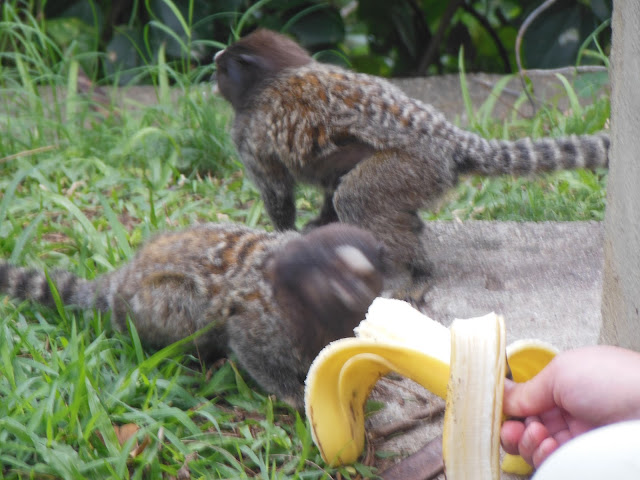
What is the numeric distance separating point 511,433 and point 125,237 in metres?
2.57

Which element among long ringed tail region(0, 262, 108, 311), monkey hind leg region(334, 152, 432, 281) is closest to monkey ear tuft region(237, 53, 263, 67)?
monkey hind leg region(334, 152, 432, 281)

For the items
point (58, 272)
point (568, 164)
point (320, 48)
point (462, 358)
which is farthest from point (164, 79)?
point (462, 358)

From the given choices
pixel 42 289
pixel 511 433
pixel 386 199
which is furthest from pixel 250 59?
pixel 511 433

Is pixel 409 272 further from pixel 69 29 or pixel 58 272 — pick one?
pixel 69 29

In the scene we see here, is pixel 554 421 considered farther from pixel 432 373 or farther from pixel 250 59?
pixel 250 59

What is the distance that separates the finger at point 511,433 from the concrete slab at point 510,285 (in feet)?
2.04

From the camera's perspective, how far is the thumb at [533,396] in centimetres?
217

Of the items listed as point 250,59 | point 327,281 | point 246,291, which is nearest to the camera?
point 327,281

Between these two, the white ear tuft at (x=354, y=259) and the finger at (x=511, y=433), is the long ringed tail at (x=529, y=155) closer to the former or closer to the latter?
the white ear tuft at (x=354, y=259)

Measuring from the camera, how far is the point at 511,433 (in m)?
2.30

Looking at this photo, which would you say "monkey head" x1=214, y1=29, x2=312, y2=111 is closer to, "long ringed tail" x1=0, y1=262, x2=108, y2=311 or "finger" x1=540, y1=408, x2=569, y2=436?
"long ringed tail" x1=0, y1=262, x2=108, y2=311

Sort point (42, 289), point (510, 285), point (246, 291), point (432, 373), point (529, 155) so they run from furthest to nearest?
point (529, 155), point (510, 285), point (42, 289), point (246, 291), point (432, 373)

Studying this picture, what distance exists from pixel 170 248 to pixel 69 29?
4380mm

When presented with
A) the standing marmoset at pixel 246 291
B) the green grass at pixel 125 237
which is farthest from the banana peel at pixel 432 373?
the standing marmoset at pixel 246 291
